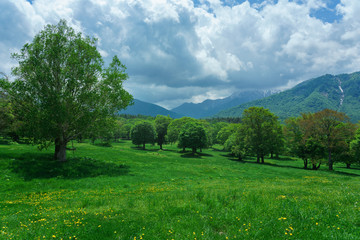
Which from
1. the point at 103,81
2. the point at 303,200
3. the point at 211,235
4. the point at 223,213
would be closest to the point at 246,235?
the point at 211,235

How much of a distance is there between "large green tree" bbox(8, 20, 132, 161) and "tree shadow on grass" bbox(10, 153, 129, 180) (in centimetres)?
229

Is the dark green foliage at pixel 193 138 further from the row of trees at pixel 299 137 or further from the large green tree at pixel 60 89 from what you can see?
the large green tree at pixel 60 89

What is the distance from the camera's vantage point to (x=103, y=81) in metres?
27.1

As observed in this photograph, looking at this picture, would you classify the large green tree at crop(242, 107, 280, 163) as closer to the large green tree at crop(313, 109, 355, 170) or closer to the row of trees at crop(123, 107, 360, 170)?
the row of trees at crop(123, 107, 360, 170)

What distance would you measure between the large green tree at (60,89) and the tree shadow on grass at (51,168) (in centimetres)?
229

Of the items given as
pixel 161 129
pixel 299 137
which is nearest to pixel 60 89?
→ pixel 299 137

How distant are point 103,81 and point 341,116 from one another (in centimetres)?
5363

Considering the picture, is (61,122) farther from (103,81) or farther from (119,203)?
(119,203)

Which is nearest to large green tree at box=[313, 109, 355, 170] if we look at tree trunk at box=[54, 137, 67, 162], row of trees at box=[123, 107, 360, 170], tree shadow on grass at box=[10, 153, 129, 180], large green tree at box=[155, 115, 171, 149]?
row of trees at box=[123, 107, 360, 170]

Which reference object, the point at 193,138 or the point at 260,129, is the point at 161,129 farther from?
the point at 260,129

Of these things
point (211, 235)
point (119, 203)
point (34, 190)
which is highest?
point (211, 235)

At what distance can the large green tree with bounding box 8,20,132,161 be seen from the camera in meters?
22.8

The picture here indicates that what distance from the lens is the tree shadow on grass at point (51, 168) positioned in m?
20.6

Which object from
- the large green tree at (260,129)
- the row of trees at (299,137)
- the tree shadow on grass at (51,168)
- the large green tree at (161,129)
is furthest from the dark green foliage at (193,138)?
the tree shadow on grass at (51,168)
